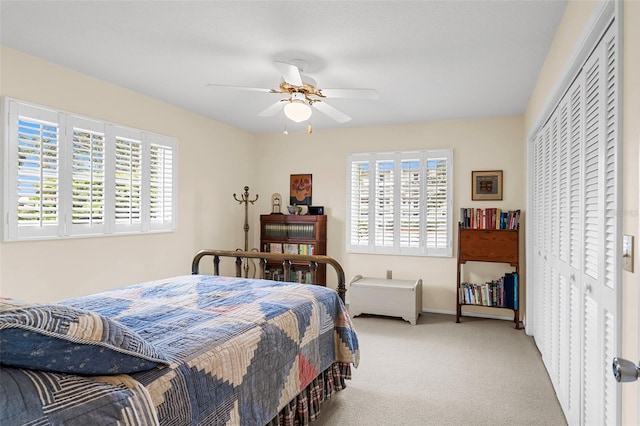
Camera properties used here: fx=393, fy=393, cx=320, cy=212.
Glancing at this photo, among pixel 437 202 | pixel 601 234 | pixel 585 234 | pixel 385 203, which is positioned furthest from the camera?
pixel 385 203

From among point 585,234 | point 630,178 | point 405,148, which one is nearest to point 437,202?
point 405,148

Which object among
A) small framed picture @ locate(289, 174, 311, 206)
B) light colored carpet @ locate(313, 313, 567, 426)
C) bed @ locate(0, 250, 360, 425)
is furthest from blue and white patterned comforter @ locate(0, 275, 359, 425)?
small framed picture @ locate(289, 174, 311, 206)

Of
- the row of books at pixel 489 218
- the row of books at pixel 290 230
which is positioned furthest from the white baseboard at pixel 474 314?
the row of books at pixel 290 230

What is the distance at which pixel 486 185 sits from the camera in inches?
192

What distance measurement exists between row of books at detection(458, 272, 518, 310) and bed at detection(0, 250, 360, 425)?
7.83 feet

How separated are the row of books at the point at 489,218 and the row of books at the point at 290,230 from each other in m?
Answer: 1.98

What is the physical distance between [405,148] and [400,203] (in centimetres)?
74

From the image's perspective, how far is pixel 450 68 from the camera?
322cm

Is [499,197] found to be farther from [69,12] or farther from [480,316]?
[69,12]

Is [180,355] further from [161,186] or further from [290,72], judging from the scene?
[161,186]

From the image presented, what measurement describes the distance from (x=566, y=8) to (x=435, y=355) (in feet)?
9.31

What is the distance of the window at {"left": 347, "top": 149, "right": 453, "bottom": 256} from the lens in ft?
16.6

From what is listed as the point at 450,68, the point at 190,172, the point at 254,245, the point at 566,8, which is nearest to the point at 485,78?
the point at 450,68

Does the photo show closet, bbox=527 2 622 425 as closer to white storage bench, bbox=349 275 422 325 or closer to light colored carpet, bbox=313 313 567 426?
light colored carpet, bbox=313 313 567 426
